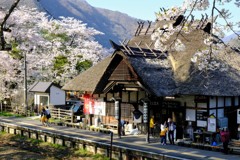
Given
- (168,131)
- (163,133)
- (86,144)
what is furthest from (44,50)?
(163,133)

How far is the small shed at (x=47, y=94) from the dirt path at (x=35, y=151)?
723 centimetres

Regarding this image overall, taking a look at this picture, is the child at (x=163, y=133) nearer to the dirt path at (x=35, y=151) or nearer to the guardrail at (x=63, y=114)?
the dirt path at (x=35, y=151)

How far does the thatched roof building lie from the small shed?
23.1 ft

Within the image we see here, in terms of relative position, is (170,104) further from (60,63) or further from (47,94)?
(60,63)

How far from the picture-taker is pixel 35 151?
82.3 ft

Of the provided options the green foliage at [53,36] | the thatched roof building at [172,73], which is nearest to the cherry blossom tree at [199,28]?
the thatched roof building at [172,73]

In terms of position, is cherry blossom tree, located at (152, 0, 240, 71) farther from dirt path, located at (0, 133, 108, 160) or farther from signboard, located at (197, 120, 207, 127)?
dirt path, located at (0, 133, 108, 160)

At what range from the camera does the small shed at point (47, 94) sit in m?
34.7

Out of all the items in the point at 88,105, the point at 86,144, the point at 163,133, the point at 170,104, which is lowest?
the point at 86,144

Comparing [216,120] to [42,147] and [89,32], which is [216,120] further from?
[89,32]

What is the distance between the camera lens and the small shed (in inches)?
1364

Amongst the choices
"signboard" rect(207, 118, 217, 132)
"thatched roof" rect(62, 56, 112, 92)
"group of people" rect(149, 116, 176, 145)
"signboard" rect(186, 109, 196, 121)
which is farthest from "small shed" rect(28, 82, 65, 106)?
"signboard" rect(207, 118, 217, 132)

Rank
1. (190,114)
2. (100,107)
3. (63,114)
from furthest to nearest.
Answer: (63,114), (100,107), (190,114)

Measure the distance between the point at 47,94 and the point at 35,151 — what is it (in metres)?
10.5
